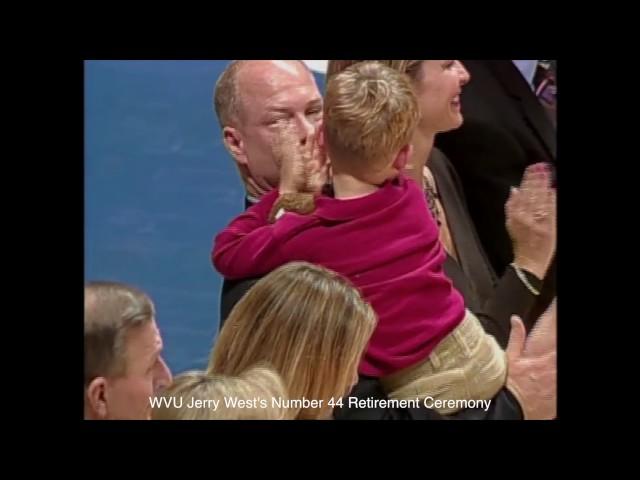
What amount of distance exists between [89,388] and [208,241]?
45cm

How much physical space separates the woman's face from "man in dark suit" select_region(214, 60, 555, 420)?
26 centimetres

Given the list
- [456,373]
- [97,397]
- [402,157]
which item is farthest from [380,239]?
[97,397]

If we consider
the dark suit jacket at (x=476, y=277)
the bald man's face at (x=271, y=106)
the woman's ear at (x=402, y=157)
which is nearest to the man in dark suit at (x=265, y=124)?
the bald man's face at (x=271, y=106)

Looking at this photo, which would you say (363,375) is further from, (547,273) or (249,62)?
(249,62)

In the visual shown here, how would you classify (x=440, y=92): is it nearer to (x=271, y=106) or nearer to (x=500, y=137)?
(x=500, y=137)

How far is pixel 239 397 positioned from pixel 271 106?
692mm

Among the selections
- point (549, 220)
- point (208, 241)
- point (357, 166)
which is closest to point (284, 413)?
point (208, 241)

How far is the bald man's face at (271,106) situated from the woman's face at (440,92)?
25 centimetres

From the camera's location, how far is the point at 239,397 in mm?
2545

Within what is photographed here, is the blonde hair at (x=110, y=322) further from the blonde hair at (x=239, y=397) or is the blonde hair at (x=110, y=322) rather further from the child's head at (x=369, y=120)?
the child's head at (x=369, y=120)

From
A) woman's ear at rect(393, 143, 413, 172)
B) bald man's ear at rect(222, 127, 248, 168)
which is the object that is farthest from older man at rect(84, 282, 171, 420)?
woman's ear at rect(393, 143, 413, 172)

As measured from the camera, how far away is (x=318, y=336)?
8.41 ft

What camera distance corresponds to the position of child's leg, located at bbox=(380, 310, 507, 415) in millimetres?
2604

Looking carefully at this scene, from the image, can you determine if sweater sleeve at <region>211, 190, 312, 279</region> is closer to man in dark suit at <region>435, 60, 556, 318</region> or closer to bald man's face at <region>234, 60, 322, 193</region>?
bald man's face at <region>234, 60, 322, 193</region>
